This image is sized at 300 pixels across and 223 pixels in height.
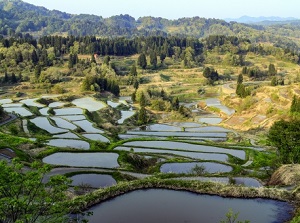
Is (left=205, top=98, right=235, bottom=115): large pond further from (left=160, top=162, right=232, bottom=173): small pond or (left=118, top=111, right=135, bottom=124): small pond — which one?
(left=160, top=162, right=232, bottom=173): small pond

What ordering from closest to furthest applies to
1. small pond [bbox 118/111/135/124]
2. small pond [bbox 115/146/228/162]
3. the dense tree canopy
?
the dense tree canopy < small pond [bbox 115/146/228/162] < small pond [bbox 118/111/135/124]

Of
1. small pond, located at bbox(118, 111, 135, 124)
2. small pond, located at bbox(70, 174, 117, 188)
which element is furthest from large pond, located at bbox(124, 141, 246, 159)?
small pond, located at bbox(118, 111, 135, 124)

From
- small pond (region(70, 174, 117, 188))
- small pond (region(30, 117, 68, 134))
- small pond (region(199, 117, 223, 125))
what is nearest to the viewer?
small pond (region(70, 174, 117, 188))

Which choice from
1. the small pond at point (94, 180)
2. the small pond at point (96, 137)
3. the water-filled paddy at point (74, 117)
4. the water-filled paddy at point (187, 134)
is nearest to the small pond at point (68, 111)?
the water-filled paddy at point (74, 117)

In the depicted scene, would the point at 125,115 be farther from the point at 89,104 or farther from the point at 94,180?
the point at 94,180

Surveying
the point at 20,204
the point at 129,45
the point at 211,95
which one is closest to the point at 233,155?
the point at 20,204

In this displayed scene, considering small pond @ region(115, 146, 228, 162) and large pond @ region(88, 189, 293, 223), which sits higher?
large pond @ region(88, 189, 293, 223)

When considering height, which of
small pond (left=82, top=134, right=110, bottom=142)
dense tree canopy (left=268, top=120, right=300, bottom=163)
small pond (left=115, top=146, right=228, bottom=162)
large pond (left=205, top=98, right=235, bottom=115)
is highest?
dense tree canopy (left=268, top=120, right=300, bottom=163)

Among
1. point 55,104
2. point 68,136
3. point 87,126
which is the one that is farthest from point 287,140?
point 55,104
